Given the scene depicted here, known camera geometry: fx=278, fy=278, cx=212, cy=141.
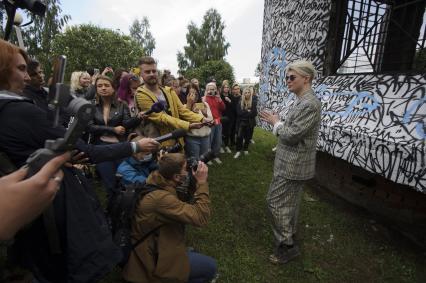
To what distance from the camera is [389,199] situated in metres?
4.18

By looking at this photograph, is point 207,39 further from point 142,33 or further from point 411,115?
point 411,115

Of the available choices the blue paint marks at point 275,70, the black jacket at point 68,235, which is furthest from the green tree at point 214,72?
the black jacket at point 68,235

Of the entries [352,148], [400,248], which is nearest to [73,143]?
[352,148]

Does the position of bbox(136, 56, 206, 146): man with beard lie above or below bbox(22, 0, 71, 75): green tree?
below

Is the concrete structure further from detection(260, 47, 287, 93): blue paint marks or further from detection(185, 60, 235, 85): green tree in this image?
detection(185, 60, 235, 85): green tree

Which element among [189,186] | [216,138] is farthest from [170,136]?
[216,138]

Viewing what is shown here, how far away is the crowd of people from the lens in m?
1.35

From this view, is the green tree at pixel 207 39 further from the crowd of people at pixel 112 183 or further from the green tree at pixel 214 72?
the crowd of people at pixel 112 183

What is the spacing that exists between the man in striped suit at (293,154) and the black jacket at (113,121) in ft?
5.08

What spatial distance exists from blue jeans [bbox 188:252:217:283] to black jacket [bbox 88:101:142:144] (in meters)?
1.52

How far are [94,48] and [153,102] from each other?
20213 millimetres

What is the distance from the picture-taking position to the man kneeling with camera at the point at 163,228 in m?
2.10

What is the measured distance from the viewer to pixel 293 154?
3.08 m

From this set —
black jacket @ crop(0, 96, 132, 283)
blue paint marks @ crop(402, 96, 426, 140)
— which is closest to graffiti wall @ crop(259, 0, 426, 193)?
blue paint marks @ crop(402, 96, 426, 140)
